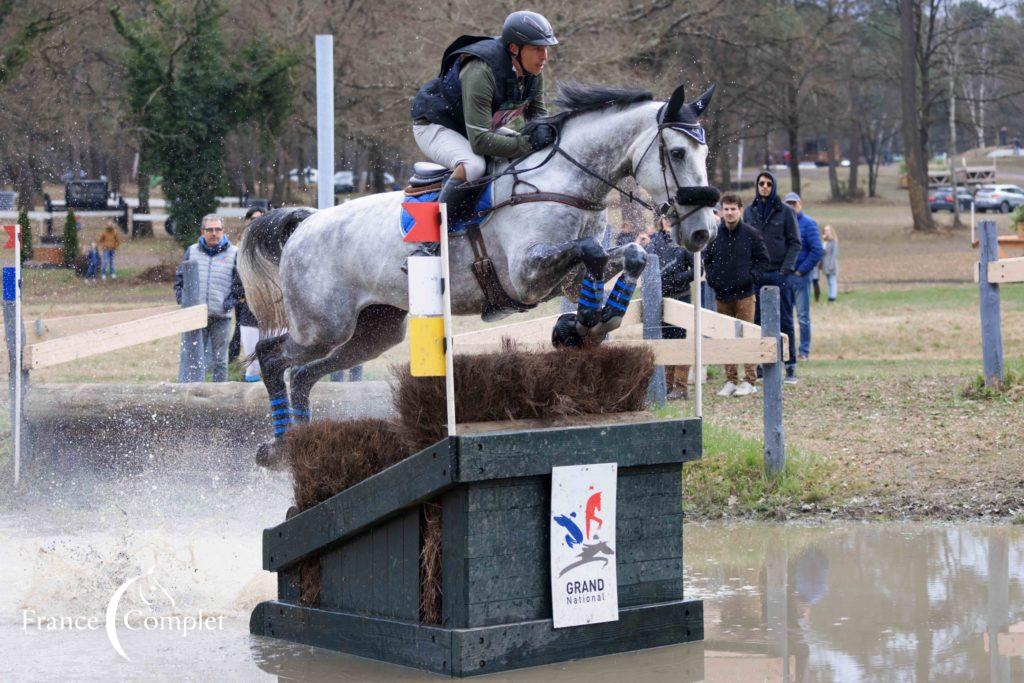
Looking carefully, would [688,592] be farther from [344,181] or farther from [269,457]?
[344,181]

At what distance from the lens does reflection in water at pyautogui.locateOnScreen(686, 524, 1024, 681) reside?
4.50m

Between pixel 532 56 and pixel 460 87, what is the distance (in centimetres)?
43

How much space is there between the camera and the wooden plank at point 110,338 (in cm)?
854

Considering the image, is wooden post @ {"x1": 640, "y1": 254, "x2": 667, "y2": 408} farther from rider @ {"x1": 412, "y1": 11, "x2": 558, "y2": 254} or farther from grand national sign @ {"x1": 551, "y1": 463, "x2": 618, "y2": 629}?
grand national sign @ {"x1": 551, "y1": 463, "x2": 618, "y2": 629}

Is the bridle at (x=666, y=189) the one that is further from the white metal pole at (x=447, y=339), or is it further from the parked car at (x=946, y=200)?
the parked car at (x=946, y=200)

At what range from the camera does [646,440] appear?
15.8 feet

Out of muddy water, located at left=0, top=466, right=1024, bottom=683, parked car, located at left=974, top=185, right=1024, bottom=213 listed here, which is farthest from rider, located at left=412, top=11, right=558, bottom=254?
parked car, located at left=974, top=185, right=1024, bottom=213

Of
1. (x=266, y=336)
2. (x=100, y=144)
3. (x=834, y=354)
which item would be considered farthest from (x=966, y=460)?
(x=100, y=144)

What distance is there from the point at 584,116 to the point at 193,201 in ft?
65.7

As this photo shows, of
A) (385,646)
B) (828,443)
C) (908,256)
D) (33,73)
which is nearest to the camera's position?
(385,646)

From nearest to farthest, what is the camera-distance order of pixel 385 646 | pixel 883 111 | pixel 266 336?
pixel 385 646, pixel 266 336, pixel 883 111

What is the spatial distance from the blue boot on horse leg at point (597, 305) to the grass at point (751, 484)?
72.2 inches

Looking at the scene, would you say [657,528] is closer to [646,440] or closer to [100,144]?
[646,440]

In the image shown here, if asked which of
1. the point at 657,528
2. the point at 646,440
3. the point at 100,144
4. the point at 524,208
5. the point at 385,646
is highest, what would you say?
the point at 100,144
